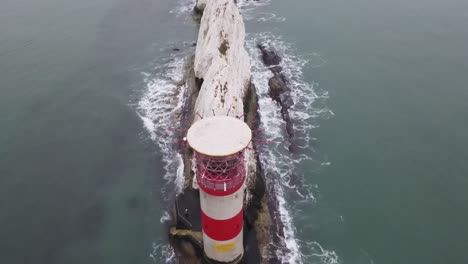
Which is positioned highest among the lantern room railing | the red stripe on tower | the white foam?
the lantern room railing

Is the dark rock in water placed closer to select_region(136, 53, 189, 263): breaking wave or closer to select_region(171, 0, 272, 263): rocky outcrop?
select_region(171, 0, 272, 263): rocky outcrop

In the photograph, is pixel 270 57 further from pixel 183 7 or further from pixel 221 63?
pixel 183 7

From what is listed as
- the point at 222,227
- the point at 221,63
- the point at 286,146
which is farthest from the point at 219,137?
the point at 221,63

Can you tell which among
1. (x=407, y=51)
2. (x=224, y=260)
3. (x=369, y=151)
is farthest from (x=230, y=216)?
(x=407, y=51)

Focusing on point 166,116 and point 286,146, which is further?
point 166,116

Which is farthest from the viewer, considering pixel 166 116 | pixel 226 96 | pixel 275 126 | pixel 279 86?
pixel 279 86

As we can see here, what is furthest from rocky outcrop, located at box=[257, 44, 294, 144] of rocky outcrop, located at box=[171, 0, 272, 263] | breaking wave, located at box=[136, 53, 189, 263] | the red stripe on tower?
the red stripe on tower

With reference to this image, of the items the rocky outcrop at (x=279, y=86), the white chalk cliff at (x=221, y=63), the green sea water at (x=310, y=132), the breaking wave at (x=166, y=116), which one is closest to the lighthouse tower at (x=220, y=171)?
the breaking wave at (x=166, y=116)
